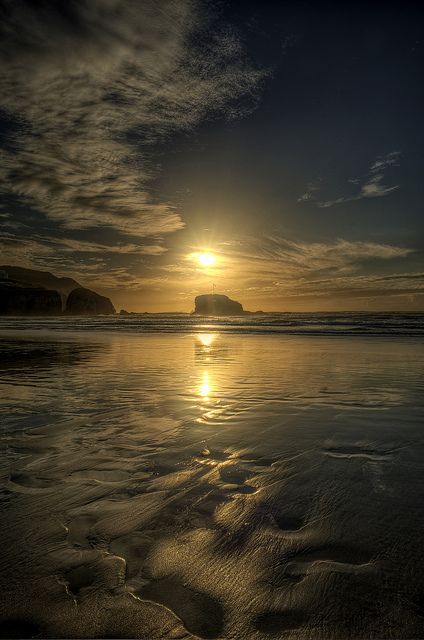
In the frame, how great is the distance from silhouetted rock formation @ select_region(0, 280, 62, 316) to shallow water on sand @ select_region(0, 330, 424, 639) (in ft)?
632

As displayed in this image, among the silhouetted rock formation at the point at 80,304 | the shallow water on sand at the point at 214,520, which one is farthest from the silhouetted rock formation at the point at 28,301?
the shallow water on sand at the point at 214,520

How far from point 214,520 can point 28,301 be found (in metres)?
200

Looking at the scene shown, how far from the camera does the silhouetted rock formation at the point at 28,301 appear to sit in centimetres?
17525

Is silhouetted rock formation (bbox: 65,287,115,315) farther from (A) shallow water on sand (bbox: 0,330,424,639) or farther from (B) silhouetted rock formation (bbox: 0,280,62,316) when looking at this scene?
(A) shallow water on sand (bbox: 0,330,424,639)

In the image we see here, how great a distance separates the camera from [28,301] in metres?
180

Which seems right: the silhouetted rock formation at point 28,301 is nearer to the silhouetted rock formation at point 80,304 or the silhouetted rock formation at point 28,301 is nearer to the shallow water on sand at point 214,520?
the silhouetted rock formation at point 80,304

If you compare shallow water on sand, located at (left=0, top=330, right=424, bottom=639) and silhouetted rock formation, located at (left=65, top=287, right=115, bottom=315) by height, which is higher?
silhouetted rock formation, located at (left=65, top=287, right=115, bottom=315)

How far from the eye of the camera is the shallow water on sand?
182cm

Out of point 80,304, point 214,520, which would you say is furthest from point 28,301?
point 214,520

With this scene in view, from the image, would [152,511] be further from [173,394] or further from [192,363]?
[192,363]

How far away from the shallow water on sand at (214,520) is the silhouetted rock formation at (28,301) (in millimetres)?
192526

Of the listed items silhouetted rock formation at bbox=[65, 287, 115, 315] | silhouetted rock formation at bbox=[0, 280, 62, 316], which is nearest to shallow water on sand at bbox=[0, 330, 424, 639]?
silhouetted rock formation at bbox=[0, 280, 62, 316]

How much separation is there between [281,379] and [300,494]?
5.75 m

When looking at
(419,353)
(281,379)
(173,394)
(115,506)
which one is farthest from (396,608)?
(419,353)
